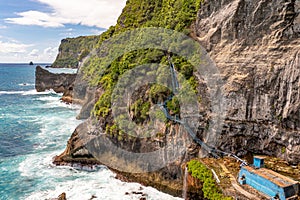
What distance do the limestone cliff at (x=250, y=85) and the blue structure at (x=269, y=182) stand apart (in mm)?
3337

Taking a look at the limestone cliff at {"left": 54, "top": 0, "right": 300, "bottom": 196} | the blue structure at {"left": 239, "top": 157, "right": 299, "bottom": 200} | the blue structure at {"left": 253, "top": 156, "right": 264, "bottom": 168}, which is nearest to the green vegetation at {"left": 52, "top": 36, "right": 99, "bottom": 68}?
the limestone cliff at {"left": 54, "top": 0, "right": 300, "bottom": 196}

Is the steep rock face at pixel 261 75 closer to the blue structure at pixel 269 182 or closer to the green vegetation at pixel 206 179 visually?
the blue structure at pixel 269 182

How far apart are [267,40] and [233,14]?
4.09 metres

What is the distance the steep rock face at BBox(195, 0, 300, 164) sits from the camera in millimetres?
20766

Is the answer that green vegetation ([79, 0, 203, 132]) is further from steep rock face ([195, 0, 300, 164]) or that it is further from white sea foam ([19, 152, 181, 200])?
white sea foam ([19, 152, 181, 200])

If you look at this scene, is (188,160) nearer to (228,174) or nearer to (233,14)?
(228,174)

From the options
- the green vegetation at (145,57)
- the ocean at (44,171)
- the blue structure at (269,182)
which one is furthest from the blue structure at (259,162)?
the green vegetation at (145,57)

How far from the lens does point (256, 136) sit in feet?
73.9

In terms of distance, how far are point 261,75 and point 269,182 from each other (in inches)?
347

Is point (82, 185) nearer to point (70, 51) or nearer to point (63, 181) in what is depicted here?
point (63, 181)

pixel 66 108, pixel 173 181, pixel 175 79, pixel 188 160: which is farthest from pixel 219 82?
pixel 66 108

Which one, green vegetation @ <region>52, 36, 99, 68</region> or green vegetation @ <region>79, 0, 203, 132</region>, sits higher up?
green vegetation @ <region>52, 36, 99, 68</region>

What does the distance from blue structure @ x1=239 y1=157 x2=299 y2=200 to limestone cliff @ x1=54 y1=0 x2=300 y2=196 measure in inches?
131

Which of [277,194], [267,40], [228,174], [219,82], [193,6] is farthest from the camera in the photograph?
[193,6]
